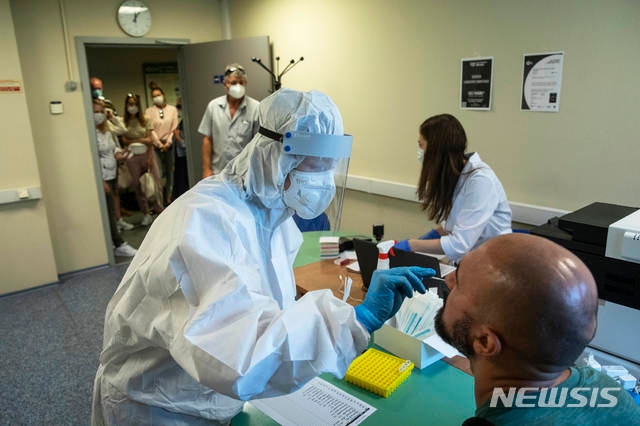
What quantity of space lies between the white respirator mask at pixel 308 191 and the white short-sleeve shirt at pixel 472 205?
3.58ft

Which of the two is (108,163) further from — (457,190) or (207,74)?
(457,190)

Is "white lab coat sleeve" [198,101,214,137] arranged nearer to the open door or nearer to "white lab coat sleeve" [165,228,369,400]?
the open door

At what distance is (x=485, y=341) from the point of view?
847 mm

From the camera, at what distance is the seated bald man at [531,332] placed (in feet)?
2.57

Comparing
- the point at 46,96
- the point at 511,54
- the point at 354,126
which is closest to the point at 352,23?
the point at 354,126

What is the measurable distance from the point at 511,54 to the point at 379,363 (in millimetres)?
2170

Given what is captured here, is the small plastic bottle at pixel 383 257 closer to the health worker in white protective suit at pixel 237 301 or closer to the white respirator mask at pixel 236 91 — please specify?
the health worker in white protective suit at pixel 237 301

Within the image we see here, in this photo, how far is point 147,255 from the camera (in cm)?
106

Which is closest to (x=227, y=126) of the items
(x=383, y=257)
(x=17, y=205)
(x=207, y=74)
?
(x=207, y=74)

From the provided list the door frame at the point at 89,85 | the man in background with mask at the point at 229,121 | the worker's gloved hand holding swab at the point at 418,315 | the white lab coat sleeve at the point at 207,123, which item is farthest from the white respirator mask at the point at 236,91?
the worker's gloved hand holding swab at the point at 418,315

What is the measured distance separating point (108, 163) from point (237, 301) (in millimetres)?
4100

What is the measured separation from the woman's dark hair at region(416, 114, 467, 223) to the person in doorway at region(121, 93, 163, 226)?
4238mm

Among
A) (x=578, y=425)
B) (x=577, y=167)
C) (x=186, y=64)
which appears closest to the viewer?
(x=578, y=425)

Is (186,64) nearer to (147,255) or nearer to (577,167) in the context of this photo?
(577,167)
